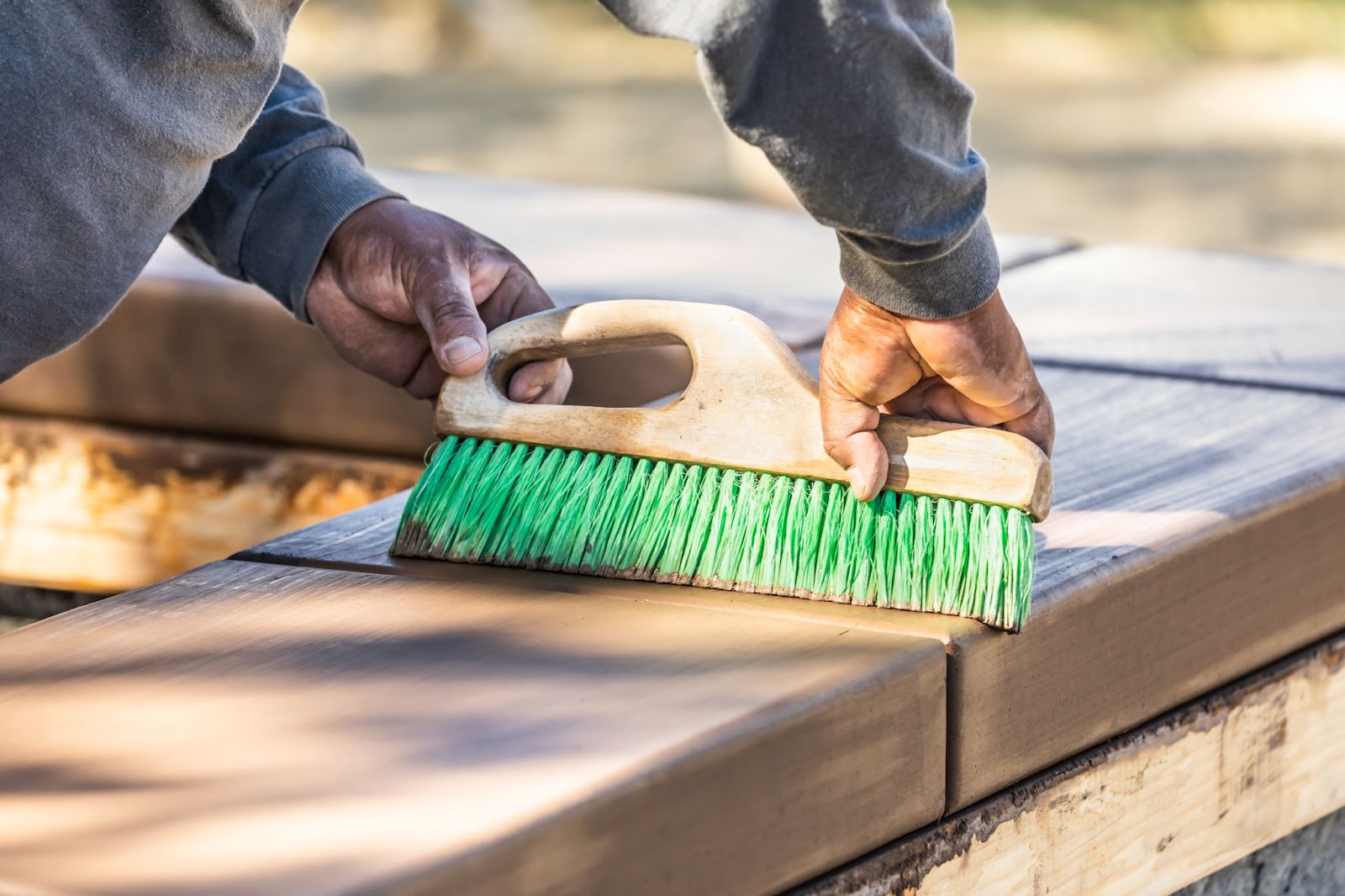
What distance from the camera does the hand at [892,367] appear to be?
1.39 metres

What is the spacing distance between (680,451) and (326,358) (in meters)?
1.09

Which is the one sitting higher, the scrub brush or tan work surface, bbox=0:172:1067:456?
the scrub brush

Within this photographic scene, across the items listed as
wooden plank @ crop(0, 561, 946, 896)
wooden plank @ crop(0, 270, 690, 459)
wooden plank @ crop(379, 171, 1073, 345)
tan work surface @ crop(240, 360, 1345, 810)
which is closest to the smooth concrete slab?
wooden plank @ crop(379, 171, 1073, 345)

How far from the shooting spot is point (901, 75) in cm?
125

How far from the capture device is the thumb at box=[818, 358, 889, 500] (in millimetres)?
1406

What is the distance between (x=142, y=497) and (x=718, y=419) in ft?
4.70

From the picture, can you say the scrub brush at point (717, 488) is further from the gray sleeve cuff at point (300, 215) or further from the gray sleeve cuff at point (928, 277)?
the gray sleeve cuff at point (300, 215)

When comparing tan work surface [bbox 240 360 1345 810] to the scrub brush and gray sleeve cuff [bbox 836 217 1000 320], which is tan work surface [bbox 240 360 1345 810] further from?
gray sleeve cuff [bbox 836 217 1000 320]

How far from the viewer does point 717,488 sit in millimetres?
1495

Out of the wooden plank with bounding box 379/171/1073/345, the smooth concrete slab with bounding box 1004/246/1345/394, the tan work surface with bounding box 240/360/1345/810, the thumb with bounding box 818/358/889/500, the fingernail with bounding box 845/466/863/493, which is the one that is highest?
the thumb with bounding box 818/358/889/500

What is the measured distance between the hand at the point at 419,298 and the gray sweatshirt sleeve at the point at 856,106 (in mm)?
452

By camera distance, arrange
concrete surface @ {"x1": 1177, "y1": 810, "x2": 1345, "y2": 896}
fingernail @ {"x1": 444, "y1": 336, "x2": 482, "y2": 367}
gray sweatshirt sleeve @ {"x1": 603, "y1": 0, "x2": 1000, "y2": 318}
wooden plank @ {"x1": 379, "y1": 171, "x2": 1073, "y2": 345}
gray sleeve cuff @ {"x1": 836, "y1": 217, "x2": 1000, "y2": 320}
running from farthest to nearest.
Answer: wooden plank @ {"x1": 379, "y1": 171, "x2": 1073, "y2": 345} < concrete surface @ {"x1": 1177, "y1": 810, "x2": 1345, "y2": 896} < fingernail @ {"x1": 444, "y1": 336, "x2": 482, "y2": 367} < gray sleeve cuff @ {"x1": 836, "y1": 217, "x2": 1000, "y2": 320} < gray sweatshirt sleeve @ {"x1": 603, "y1": 0, "x2": 1000, "y2": 318}

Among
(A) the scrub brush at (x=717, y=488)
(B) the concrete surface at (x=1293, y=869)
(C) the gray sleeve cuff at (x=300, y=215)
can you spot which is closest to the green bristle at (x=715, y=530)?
(A) the scrub brush at (x=717, y=488)

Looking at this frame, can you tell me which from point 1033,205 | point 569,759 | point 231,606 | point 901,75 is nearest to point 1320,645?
point 901,75
